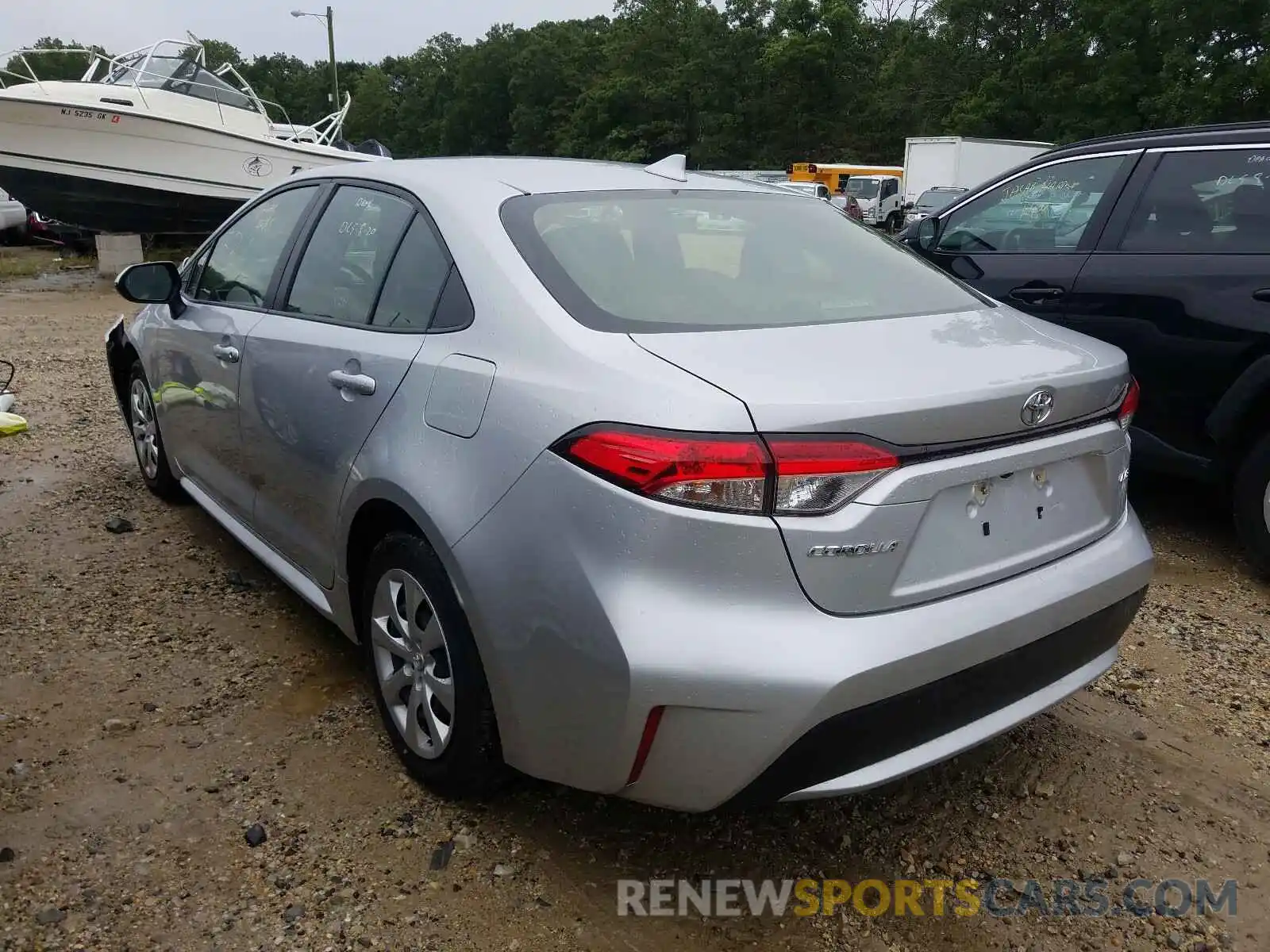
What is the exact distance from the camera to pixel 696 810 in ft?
6.74

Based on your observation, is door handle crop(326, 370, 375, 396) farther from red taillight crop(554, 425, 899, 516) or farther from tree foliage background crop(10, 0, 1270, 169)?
tree foliage background crop(10, 0, 1270, 169)

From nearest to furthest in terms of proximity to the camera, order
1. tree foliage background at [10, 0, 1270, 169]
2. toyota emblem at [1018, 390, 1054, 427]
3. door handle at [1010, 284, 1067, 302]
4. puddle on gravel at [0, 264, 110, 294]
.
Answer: toyota emblem at [1018, 390, 1054, 427], door handle at [1010, 284, 1067, 302], puddle on gravel at [0, 264, 110, 294], tree foliage background at [10, 0, 1270, 169]

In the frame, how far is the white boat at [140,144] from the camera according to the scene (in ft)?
46.6

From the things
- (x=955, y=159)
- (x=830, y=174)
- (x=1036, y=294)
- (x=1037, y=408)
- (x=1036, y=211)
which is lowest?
(x=830, y=174)

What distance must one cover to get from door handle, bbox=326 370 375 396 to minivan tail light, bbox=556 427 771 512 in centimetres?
97

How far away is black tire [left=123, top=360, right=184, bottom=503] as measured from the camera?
4.61 meters

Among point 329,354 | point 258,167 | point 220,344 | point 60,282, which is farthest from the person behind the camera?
point 258,167

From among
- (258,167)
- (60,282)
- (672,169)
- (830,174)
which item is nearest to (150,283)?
(672,169)

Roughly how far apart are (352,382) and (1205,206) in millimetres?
3459

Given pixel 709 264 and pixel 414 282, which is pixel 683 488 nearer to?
pixel 709 264

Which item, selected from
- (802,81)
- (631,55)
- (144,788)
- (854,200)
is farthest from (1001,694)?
(631,55)

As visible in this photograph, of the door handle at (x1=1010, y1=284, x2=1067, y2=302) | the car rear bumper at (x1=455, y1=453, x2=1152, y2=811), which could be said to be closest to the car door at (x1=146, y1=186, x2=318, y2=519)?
the car rear bumper at (x1=455, y1=453, x2=1152, y2=811)

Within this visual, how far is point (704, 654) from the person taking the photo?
1896 mm

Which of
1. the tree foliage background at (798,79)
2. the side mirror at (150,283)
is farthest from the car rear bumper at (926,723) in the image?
the tree foliage background at (798,79)
